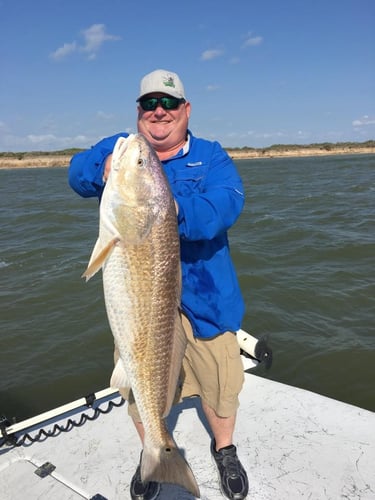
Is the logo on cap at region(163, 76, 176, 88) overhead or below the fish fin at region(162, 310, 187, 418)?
overhead

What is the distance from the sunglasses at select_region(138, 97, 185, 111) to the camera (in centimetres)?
287

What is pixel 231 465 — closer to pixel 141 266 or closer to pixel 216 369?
pixel 216 369

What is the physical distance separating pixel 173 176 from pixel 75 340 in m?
5.69

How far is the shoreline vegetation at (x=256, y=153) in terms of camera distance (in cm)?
9038

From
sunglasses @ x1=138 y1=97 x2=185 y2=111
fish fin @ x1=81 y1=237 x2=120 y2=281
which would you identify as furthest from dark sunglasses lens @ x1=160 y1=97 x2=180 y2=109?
fish fin @ x1=81 y1=237 x2=120 y2=281

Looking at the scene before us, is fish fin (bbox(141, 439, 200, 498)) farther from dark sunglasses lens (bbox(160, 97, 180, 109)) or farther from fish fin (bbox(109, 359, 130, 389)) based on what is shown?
dark sunglasses lens (bbox(160, 97, 180, 109))

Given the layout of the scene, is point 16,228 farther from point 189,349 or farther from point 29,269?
point 189,349

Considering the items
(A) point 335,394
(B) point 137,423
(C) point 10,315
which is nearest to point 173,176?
(B) point 137,423

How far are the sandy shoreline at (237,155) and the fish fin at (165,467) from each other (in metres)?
88.8

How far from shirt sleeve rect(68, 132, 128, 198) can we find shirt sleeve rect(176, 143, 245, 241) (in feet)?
1.92

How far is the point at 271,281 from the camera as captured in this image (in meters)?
10.4

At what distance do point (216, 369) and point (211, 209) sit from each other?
142 centimetres

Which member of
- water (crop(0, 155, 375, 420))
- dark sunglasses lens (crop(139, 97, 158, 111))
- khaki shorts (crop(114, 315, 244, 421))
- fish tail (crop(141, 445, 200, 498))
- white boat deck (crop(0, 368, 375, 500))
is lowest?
water (crop(0, 155, 375, 420))

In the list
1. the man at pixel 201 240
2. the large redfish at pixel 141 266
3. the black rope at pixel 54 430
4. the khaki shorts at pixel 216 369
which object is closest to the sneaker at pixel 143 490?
the man at pixel 201 240
